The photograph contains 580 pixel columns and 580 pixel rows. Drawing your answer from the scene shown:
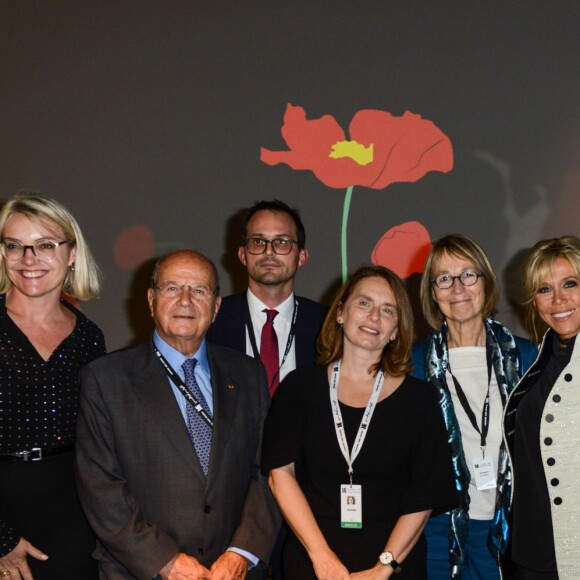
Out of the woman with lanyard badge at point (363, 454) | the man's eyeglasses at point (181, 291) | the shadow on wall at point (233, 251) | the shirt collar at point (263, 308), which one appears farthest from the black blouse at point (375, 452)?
the shadow on wall at point (233, 251)

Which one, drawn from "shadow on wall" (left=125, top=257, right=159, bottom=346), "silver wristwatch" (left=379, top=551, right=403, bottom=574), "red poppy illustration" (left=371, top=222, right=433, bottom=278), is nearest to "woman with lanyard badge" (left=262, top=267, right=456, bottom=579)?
"silver wristwatch" (left=379, top=551, right=403, bottom=574)

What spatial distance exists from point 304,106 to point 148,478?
3347 millimetres

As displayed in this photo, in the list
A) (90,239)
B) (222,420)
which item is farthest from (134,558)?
(90,239)

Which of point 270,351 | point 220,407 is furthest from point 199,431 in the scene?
point 270,351

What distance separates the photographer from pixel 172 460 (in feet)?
8.12

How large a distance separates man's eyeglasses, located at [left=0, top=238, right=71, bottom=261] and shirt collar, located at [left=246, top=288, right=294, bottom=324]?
3.78ft

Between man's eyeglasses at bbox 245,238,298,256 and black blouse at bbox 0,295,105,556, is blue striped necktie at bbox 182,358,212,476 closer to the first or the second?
black blouse at bbox 0,295,105,556

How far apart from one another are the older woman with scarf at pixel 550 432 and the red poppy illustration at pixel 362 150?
2.38 meters

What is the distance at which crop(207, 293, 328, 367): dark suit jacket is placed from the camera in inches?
136

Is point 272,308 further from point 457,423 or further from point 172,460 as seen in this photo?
point 172,460

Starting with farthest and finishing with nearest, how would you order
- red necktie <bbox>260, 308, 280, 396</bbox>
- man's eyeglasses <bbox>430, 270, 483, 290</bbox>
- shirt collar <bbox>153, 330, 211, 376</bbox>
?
1. red necktie <bbox>260, 308, 280, 396</bbox>
2. man's eyeglasses <bbox>430, 270, 483, 290</bbox>
3. shirt collar <bbox>153, 330, 211, 376</bbox>

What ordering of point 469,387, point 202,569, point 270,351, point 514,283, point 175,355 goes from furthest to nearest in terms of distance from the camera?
point 514,283
point 270,351
point 469,387
point 175,355
point 202,569

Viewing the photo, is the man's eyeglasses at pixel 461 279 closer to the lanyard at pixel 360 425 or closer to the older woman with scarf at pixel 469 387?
the older woman with scarf at pixel 469 387

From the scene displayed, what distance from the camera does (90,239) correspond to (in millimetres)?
5156
